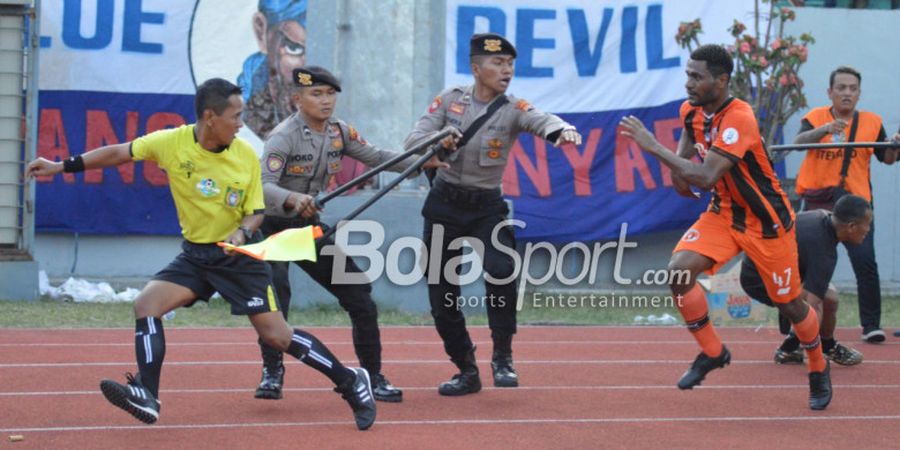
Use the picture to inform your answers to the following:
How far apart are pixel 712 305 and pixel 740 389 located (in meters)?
4.57

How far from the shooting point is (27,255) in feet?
48.3

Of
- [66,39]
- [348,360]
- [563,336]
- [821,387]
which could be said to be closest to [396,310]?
[563,336]

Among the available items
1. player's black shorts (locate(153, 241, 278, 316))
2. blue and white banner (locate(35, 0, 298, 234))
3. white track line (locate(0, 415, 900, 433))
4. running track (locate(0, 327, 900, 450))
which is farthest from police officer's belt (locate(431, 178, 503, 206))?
blue and white banner (locate(35, 0, 298, 234))

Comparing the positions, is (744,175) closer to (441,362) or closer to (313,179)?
(313,179)

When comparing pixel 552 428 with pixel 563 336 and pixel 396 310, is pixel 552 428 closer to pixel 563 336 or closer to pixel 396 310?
pixel 563 336

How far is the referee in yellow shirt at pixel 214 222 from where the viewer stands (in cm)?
697

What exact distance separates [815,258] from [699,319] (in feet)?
6.33

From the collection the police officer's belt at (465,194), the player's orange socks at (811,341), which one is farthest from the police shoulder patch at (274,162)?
the player's orange socks at (811,341)

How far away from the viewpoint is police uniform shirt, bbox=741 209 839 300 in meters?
9.49

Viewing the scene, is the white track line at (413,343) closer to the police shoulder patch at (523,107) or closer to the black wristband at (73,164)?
the police shoulder patch at (523,107)

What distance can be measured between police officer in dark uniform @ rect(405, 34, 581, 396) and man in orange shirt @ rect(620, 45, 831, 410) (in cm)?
91

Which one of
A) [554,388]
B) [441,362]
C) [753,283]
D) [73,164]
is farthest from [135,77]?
[73,164]

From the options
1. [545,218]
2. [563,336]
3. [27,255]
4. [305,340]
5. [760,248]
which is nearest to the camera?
[305,340]

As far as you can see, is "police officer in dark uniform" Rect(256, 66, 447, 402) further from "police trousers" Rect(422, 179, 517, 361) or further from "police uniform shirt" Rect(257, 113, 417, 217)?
"police trousers" Rect(422, 179, 517, 361)
